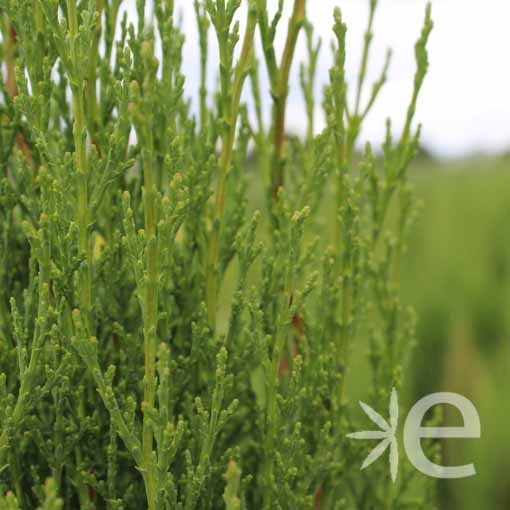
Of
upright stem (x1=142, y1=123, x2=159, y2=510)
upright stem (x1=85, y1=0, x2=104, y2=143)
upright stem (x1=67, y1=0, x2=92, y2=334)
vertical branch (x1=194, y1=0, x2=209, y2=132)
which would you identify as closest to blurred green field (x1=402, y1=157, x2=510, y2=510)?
vertical branch (x1=194, y1=0, x2=209, y2=132)

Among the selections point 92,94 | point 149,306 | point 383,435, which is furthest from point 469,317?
point 149,306

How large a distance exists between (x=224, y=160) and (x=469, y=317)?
596 cm

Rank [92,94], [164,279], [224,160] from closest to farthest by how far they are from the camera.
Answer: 1. [164,279]
2. [224,160]
3. [92,94]

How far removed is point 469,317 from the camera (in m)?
7.70

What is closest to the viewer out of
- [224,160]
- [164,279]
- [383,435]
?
[164,279]

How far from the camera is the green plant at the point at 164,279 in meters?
1.86

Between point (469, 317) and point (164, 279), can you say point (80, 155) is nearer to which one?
point (164, 279)

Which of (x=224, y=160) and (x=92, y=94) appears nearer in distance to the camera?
(x=224, y=160)

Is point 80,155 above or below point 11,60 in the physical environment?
below

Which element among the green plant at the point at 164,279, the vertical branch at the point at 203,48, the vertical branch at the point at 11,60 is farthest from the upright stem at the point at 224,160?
the vertical branch at the point at 11,60

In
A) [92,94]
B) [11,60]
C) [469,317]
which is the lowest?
[469,317]

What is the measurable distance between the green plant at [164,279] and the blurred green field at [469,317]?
3199 millimetres

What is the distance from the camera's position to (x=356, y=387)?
6.34 meters

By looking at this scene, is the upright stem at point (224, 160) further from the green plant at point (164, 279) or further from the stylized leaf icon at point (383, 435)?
the stylized leaf icon at point (383, 435)
